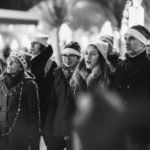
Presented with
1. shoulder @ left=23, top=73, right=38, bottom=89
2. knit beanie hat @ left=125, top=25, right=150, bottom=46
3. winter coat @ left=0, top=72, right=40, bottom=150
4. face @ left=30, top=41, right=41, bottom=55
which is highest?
face @ left=30, top=41, right=41, bottom=55

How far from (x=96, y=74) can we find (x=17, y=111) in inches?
48.1

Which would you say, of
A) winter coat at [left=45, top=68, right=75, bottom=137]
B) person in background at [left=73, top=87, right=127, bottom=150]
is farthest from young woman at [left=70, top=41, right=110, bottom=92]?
person in background at [left=73, top=87, right=127, bottom=150]

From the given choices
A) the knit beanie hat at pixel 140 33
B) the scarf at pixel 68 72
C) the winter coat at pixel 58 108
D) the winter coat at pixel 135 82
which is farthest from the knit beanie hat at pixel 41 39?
the winter coat at pixel 135 82

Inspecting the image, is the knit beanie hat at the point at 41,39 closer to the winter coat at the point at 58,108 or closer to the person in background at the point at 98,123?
the winter coat at the point at 58,108

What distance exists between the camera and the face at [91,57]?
655 centimetres

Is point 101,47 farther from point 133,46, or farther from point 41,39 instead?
point 41,39

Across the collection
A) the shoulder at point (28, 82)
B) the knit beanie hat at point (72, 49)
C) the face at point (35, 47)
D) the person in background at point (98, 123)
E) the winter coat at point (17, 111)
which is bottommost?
the person in background at point (98, 123)

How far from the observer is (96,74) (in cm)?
646

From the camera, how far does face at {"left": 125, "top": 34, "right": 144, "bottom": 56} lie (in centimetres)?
630

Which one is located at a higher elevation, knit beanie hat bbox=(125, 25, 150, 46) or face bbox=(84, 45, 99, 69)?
knit beanie hat bbox=(125, 25, 150, 46)

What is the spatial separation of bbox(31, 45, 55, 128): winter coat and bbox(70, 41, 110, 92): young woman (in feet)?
5.86

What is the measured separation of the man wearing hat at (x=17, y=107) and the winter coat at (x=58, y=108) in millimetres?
270

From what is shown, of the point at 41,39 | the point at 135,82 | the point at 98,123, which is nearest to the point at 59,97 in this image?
the point at 41,39

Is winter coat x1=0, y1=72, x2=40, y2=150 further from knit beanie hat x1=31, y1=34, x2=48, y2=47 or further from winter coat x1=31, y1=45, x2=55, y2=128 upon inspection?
knit beanie hat x1=31, y1=34, x2=48, y2=47
